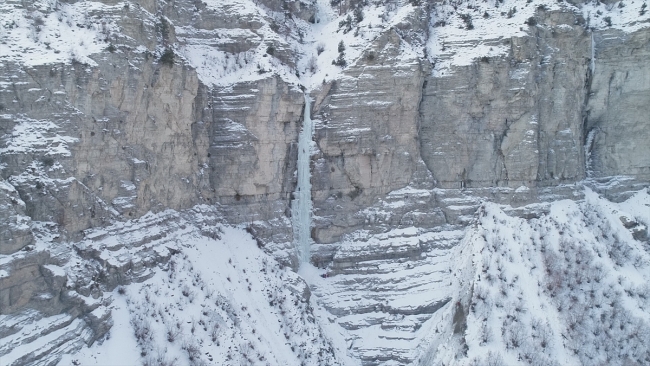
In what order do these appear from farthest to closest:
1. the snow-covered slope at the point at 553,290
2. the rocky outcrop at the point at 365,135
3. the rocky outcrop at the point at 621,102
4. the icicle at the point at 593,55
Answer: the icicle at the point at 593,55
the rocky outcrop at the point at 621,102
the rocky outcrop at the point at 365,135
the snow-covered slope at the point at 553,290

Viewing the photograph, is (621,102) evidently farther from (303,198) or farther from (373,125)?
(303,198)

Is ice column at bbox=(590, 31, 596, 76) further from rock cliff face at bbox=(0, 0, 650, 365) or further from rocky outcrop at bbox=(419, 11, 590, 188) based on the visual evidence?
rocky outcrop at bbox=(419, 11, 590, 188)

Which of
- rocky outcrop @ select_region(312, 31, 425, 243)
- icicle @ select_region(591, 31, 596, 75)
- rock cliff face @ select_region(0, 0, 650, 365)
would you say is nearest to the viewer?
rock cliff face @ select_region(0, 0, 650, 365)

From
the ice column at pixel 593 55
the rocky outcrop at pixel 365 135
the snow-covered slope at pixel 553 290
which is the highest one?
the ice column at pixel 593 55

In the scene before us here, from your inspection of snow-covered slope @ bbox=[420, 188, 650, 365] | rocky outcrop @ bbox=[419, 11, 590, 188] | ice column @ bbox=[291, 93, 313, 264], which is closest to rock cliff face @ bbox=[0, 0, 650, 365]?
rocky outcrop @ bbox=[419, 11, 590, 188]

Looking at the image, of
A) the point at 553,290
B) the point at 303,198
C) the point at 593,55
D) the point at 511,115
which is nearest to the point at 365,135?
the point at 303,198

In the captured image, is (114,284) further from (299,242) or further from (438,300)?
(438,300)

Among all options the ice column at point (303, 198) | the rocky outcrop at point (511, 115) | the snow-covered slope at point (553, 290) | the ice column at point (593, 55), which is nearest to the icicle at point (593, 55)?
the ice column at point (593, 55)

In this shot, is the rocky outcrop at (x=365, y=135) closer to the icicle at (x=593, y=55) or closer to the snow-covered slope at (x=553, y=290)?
the snow-covered slope at (x=553, y=290)
